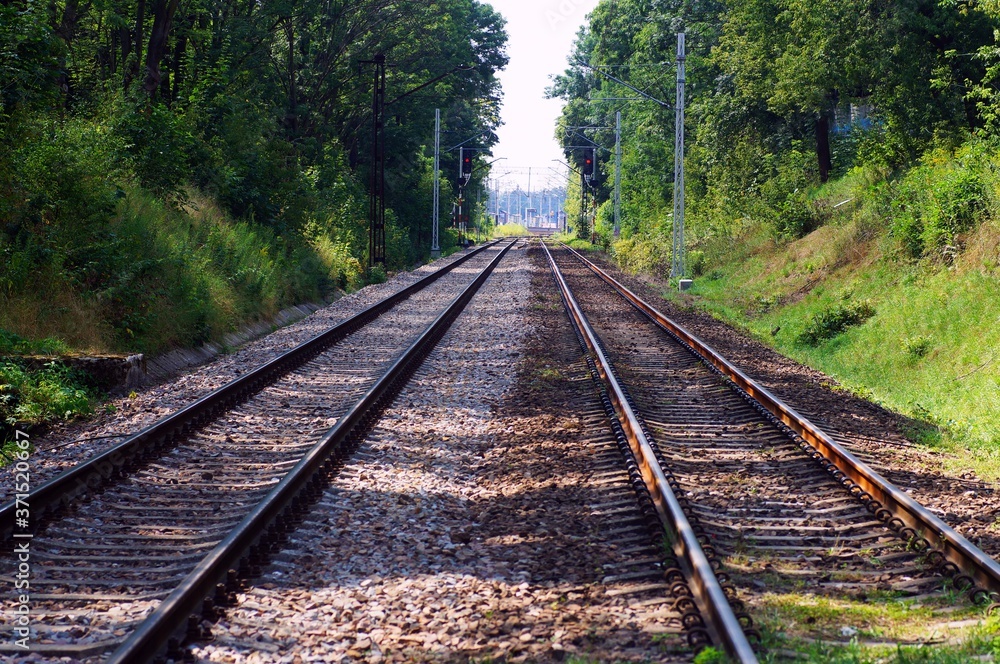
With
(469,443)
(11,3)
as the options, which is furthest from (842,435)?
(11,3)

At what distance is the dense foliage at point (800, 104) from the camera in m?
23.0

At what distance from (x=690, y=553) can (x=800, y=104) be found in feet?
84.2

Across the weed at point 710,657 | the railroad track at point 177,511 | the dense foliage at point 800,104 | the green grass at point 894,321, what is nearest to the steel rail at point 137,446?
the railroad track at point 177,511

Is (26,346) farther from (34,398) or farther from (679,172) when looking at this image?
(679,172)

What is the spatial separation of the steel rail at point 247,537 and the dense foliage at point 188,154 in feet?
17.4

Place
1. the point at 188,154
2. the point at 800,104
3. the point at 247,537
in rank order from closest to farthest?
the point at 247,537, the point at 188,154, the point at 800,104

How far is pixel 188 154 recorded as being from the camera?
76.3ft

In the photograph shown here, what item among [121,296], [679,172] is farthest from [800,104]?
Answer: [121,296]

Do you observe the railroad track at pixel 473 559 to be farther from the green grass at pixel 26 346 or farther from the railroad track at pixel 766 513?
the green grass at pixel 26 346

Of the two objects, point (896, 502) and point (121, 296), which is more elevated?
point (121, 296)

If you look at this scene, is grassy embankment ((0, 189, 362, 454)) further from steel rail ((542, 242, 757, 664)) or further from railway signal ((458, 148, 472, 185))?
railway signal ((458, 148, 472, 185))

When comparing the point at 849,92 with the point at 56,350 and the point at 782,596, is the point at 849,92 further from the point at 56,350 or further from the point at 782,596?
the point at 782,596

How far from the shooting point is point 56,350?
11.9 metres

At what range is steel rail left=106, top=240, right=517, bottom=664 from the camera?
14.7 feet
